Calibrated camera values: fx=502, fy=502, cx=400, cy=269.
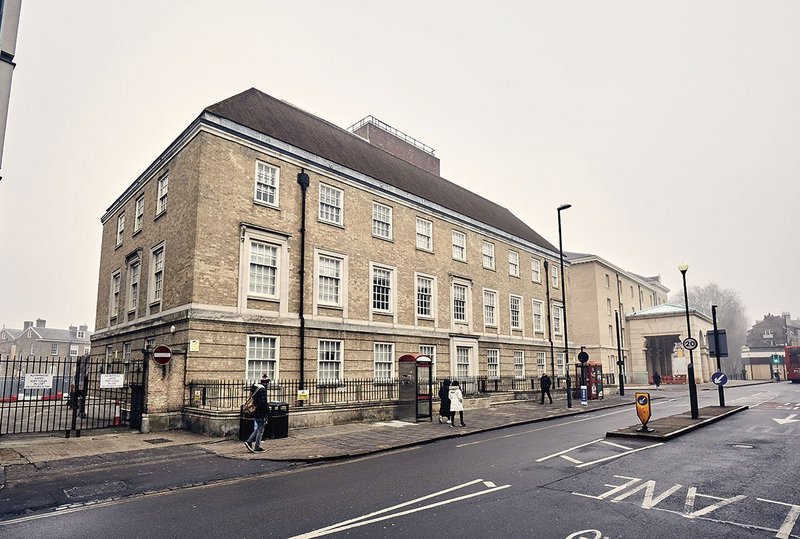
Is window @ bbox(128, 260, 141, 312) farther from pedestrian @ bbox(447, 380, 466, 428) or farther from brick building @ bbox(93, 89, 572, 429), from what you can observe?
pedestrian @ bbox(447, 380, 466, 428)

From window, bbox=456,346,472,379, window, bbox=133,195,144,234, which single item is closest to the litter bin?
window, bbox=133,195,144,234

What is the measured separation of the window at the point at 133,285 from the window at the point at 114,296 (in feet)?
7.42

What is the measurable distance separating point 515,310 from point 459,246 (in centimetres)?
740

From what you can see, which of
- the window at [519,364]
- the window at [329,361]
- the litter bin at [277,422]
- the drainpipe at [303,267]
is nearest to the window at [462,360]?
the window at [519,364]

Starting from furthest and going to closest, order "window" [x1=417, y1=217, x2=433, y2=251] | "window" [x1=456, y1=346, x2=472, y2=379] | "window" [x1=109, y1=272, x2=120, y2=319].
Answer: "window" [x1=456, y1=346, x2=472, y2=379] < "window" [x1=417, y1=217, x2=433, y2=251] < "window" [x1=109, y1=272, x2=120, y2=319]

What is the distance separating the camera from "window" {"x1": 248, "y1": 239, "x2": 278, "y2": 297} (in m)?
19.9

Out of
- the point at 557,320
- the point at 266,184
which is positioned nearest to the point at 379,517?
the point at 266,184

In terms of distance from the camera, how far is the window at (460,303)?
29.9 m

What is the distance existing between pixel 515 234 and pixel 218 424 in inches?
1053

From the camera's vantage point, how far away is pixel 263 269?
66.6ft

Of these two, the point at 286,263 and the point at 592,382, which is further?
the point at 592,382

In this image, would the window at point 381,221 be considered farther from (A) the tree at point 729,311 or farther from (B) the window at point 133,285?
(A) the tree at point 729,311

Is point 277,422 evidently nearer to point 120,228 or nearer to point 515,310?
point 120,228

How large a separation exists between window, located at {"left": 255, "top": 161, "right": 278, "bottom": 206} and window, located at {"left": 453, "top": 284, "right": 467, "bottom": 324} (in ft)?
43.2
